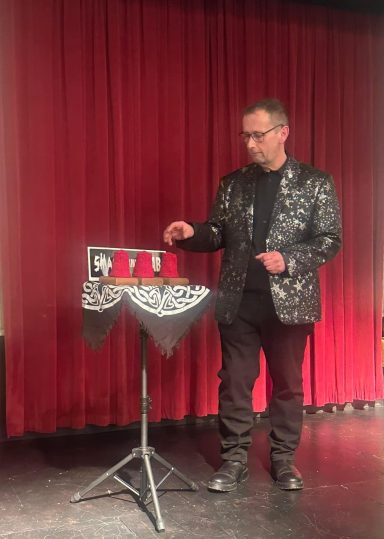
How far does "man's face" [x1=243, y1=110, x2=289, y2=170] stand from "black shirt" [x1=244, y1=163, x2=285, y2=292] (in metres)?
0.07

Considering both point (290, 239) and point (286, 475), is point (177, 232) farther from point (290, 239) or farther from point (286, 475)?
point (286, 475)

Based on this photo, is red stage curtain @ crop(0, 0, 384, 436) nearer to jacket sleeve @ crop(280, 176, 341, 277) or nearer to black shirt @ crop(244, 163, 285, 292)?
black shirt @ crop(244, 163, 285, 292)

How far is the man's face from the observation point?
6.97ft

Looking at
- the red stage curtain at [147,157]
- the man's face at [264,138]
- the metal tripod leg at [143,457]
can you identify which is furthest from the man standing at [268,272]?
the red stage curtain at [147,157]

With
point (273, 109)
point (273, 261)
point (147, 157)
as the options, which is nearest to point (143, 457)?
point (273, 261)

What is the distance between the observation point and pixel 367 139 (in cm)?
344

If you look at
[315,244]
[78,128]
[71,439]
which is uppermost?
[78,128]

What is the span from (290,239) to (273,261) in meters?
0.23

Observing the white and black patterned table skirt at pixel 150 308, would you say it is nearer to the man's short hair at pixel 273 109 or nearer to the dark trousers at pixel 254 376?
the dark trousers at pixel 254 376

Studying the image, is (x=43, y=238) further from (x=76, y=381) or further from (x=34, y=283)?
(x=76, y=381)

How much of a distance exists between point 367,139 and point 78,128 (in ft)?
5.56

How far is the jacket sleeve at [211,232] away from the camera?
220 cm

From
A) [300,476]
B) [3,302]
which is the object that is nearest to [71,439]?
[3,302]

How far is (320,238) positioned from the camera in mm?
2152
